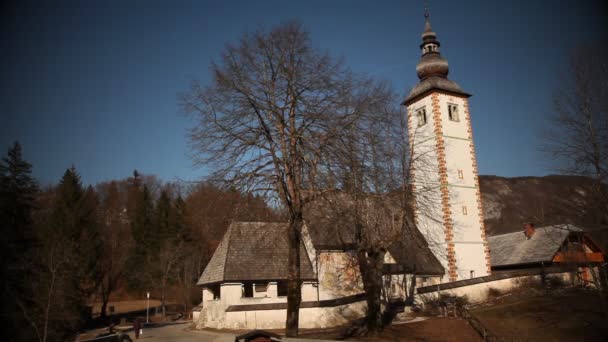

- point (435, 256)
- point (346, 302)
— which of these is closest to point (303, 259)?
point (346, 302)

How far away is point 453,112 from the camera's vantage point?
3569 centimetres

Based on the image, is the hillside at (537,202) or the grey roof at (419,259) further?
the grey roof at (419,259)

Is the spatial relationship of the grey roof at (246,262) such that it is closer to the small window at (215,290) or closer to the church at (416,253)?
the church at (416,253)

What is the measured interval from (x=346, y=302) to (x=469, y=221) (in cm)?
1269

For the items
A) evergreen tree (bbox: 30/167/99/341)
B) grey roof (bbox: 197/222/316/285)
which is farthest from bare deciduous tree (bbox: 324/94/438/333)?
evergreen tree (bbox: 30/167/99/341)

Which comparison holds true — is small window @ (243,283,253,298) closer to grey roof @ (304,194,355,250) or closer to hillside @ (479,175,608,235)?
grey roof @ (304,194,355,250)

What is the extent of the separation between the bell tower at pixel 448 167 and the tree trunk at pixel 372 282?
10346 millimetres

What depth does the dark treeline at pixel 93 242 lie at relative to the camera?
20.5 m

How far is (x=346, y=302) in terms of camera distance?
2592 centimetres

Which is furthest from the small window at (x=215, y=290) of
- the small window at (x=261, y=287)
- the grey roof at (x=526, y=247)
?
the grey roof at (x=526, y=247)

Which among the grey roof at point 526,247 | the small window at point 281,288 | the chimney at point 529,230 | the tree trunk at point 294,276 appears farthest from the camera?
the chimney at point 529,230

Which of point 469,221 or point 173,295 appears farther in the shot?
point 173,295

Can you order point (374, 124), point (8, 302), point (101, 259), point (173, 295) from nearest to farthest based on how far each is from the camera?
point (374, 124), point (8, 302), point (101, 259), point (173, 295)

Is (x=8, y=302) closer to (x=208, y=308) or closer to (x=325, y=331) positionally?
(x=208, y=308)
